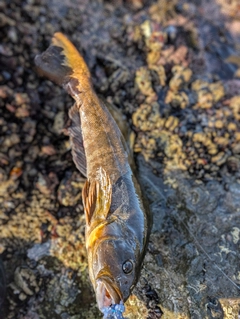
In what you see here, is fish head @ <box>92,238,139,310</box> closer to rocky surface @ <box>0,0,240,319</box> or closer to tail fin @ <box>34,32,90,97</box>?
rocky surface @ <box>0,0,240,319</box>

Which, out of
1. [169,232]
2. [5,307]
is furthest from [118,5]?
[5,307]

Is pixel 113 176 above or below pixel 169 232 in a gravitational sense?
above

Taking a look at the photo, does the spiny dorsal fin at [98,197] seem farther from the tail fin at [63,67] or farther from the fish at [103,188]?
the tail fin at [63,67]

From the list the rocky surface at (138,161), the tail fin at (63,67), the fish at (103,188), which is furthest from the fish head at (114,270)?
the tail fin at (63,67)

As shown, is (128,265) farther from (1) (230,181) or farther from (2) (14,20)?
(2) (14,20)

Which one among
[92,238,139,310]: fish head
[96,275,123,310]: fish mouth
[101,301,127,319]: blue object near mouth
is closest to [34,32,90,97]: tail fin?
[92,238,139,310]: fish head

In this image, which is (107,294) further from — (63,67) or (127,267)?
(63,67)

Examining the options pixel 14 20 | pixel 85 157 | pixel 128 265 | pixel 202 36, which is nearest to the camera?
pixel 128 265
